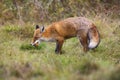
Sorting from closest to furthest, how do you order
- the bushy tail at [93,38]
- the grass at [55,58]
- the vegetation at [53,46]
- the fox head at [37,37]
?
the grass at [55,58] < the vegetation at [53,46] < the bushy tail at [93,38] < the fox head at [37,37]

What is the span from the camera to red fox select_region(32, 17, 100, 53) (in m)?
10.5

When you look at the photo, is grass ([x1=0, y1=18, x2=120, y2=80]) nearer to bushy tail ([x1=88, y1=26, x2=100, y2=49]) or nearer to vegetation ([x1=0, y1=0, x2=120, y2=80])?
vegetation ([x1=0, y1=0, x2=120, y2=80])

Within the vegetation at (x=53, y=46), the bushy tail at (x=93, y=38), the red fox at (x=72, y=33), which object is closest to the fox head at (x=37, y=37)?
the red fox at (x=72, y=33)

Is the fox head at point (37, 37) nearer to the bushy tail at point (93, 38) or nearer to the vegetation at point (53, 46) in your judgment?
the vegetation at point (53, 46)

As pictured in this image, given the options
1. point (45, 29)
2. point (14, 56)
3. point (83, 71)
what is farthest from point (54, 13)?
point (83, 71)

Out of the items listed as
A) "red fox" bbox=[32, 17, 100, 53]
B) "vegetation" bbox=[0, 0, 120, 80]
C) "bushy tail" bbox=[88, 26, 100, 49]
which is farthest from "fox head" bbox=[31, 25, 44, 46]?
"bushy tail" bbox=[88, 26, 100, 49]

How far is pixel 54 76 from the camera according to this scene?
5.57 metres

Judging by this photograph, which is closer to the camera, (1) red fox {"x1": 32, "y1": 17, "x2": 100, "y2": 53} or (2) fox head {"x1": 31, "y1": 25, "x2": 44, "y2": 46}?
(1) red fox {"x1": 32, "y1": 17, "x2": 100, "y2": 53}

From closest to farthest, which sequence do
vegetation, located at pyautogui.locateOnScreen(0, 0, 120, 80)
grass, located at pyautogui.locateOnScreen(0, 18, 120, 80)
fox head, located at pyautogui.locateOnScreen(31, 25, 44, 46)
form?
grass, located at pyautogui.locateOnScreen(0, 18, 120, 80), vegetation, located at pyautogui.locateOnScreen(0, 0, 120, 80), fox head, located at pyautogui.locateOnScreen(31, 25, 44, 46)

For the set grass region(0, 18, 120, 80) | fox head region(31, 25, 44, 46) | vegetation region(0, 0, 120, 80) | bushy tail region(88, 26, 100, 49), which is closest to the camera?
grass region(0, 18, 120, 80)

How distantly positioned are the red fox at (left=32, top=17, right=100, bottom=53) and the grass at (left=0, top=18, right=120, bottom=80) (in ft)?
0.97

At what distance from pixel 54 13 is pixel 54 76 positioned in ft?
37.5

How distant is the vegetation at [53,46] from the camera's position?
6.02 metres

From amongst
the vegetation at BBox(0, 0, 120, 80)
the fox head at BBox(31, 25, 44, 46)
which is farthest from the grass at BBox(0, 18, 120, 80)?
the fox head at BBox(31, 25, 44, 46)
